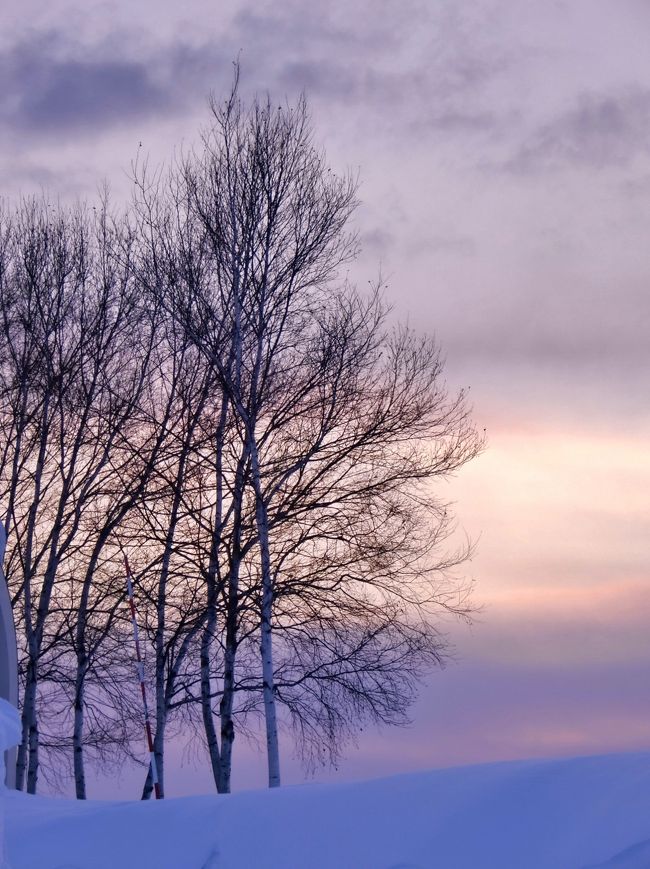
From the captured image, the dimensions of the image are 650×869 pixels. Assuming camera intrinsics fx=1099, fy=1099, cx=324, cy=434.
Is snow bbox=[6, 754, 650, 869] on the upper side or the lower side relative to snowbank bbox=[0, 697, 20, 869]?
lower

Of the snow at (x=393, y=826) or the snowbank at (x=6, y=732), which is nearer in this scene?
the snow at (x=393, y=826)

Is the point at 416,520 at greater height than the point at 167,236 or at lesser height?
lesser

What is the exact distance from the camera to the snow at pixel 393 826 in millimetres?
4301

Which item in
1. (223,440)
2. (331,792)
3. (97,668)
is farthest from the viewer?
(97,668)

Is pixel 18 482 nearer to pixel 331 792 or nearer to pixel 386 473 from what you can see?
pixel 386 473

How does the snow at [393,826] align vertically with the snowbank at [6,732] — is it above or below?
below

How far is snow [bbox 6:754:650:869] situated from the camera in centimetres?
430

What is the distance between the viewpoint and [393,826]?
469 cm

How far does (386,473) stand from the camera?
17328 millimetres

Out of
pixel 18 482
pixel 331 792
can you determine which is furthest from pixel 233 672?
pixel 331 792

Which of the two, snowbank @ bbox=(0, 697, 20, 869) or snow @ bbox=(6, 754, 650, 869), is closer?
snow @ bbox=(6, 754, 650, 869)

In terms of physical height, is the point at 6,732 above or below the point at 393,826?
above

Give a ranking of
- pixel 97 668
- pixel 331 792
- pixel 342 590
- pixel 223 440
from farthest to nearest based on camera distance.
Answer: pixel 97 668 < pixel 223 440 < pixel 342 590 < pixel 331 792

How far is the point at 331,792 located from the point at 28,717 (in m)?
15.2
